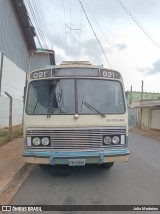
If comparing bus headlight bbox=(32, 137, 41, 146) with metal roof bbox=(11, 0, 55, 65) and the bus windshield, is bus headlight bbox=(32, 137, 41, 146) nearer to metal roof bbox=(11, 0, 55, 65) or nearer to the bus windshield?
the bus windshield

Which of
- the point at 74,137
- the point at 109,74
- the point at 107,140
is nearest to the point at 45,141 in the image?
the point at 74,137

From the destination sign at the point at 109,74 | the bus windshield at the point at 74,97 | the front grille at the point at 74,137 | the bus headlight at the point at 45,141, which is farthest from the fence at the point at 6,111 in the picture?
the front grille at the point at 74,137

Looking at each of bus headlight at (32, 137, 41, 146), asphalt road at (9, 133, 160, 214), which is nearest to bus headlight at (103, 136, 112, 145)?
asphalt road at (9, 133, 160, 214)

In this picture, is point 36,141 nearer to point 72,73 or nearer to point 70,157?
point 70,157

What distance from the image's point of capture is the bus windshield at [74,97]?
8.13 meters

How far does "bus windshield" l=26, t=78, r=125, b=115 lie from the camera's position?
8133 mm

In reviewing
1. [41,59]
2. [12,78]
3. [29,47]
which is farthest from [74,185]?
[41,59]

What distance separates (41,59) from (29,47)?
15.9 feet

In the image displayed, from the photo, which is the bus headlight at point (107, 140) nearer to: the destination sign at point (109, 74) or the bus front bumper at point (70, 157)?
the bus front bumper at point (70, 157)

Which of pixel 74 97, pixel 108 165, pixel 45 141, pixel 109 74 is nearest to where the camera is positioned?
pixel 45 141

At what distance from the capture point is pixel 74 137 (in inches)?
306

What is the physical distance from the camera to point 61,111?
805 centimetres

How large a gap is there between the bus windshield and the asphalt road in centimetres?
169

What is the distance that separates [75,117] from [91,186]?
1614 millimetres
